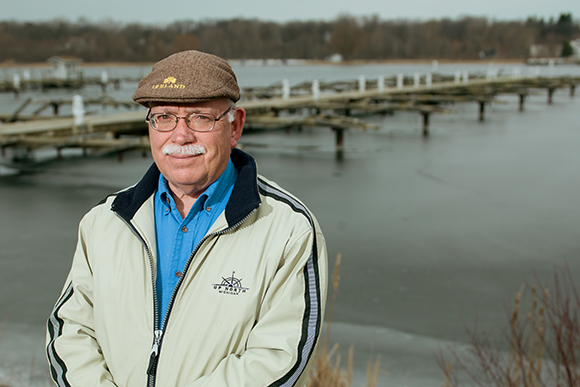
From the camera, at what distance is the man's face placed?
208 centimetres

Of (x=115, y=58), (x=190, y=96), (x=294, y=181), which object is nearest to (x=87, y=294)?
Result: (x=190, y=96)

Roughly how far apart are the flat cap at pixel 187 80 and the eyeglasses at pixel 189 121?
10cm

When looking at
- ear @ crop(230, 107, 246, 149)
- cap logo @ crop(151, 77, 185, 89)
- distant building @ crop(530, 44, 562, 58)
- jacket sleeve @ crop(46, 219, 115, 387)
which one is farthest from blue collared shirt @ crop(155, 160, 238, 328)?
distant building @ crop(530, 44, 562, 58)

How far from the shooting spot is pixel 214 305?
196 centimetres

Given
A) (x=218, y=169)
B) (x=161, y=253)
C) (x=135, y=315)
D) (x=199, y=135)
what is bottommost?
(x=135, y=315)

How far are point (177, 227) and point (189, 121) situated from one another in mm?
409

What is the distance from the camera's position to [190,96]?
1.96m

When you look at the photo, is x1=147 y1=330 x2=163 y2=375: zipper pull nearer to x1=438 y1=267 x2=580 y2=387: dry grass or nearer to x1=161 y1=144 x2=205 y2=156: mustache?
x1=161 y1=144 x2=205 y2=156: mustache

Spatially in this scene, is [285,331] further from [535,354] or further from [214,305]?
[535,354]

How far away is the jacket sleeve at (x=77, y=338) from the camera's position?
205 centimetres

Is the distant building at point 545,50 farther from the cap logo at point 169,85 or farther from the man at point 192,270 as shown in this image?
the cap logo at point 169,85

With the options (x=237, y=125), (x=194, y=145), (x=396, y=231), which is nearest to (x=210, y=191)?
(x=194, y=145)

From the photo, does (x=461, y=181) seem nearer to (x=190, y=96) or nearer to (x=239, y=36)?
(x=190, y=96)

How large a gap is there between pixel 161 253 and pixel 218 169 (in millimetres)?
386
